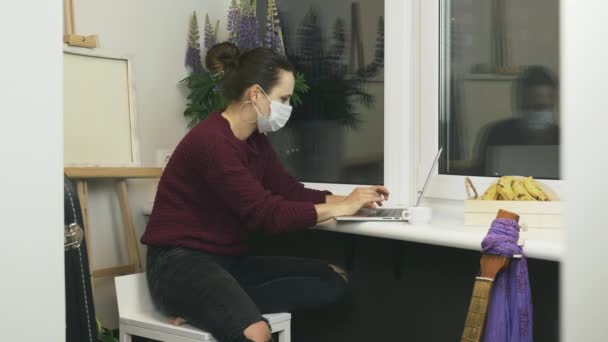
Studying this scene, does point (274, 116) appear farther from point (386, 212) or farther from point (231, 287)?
point (231, 287)

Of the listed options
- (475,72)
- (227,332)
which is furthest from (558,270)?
(227,332)

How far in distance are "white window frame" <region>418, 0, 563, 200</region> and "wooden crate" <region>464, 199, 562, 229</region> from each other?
0.37 meters

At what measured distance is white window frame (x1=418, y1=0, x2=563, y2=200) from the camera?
7.76 ft

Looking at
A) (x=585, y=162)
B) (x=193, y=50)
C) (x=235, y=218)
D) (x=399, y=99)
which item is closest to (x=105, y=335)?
(x=235, y=218)

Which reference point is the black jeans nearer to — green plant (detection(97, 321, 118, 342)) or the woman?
the woman

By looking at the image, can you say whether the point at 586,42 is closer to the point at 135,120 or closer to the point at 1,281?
the point at 1,281

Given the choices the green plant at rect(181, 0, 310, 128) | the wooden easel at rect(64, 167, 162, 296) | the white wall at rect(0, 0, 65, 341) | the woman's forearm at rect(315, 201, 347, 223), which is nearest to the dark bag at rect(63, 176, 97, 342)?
the white wall at rect(0, 0, 65, 341)

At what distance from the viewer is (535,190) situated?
1.91m

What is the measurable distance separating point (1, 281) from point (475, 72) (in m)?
1.89

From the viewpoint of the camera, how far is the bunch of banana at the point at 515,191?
190cm

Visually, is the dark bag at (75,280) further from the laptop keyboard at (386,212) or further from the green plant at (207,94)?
the green plant at (207,94)

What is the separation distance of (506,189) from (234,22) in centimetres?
146

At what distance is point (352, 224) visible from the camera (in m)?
2.13

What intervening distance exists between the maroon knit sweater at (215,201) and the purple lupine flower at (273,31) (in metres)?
0.67
